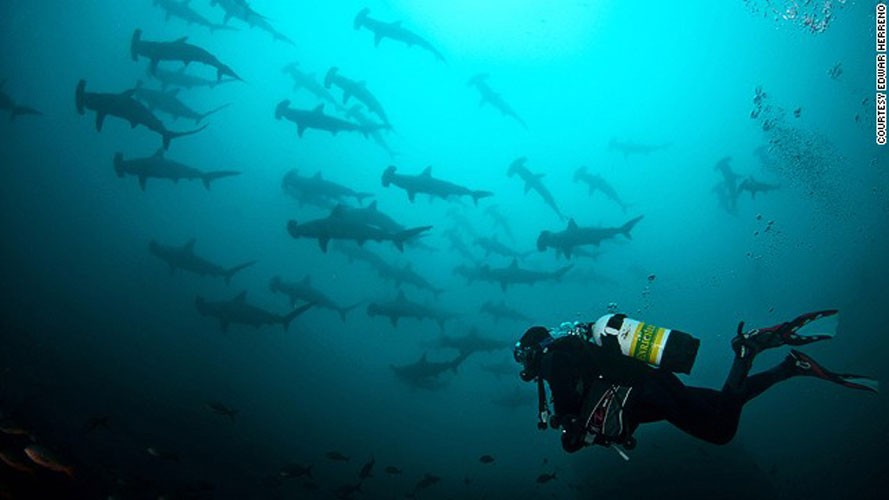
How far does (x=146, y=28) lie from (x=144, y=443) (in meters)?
71.0

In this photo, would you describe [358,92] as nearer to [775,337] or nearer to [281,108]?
[281,108]

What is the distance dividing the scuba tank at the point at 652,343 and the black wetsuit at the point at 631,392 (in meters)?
0.11

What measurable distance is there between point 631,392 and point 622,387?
0.44 ft

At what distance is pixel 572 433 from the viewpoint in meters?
4.80

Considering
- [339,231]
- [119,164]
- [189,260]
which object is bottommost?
[189,260]

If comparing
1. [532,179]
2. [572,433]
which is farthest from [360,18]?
[572,433]

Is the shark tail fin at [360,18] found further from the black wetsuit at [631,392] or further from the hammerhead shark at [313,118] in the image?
the black wetsuit at [631,392]

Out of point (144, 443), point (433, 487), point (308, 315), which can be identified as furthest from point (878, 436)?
point (308, 315)

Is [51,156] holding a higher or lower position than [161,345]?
higher

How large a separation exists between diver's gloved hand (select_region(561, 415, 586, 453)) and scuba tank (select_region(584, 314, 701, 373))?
831 mm

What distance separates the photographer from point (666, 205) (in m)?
139

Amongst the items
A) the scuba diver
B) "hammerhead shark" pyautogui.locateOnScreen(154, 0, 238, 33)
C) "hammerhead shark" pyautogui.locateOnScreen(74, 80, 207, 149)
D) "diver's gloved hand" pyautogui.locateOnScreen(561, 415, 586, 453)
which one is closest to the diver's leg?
the scuba diver

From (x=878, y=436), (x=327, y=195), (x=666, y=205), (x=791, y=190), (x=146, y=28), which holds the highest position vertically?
(x=666, y=205)

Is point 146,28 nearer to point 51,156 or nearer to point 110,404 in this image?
point 51,156
